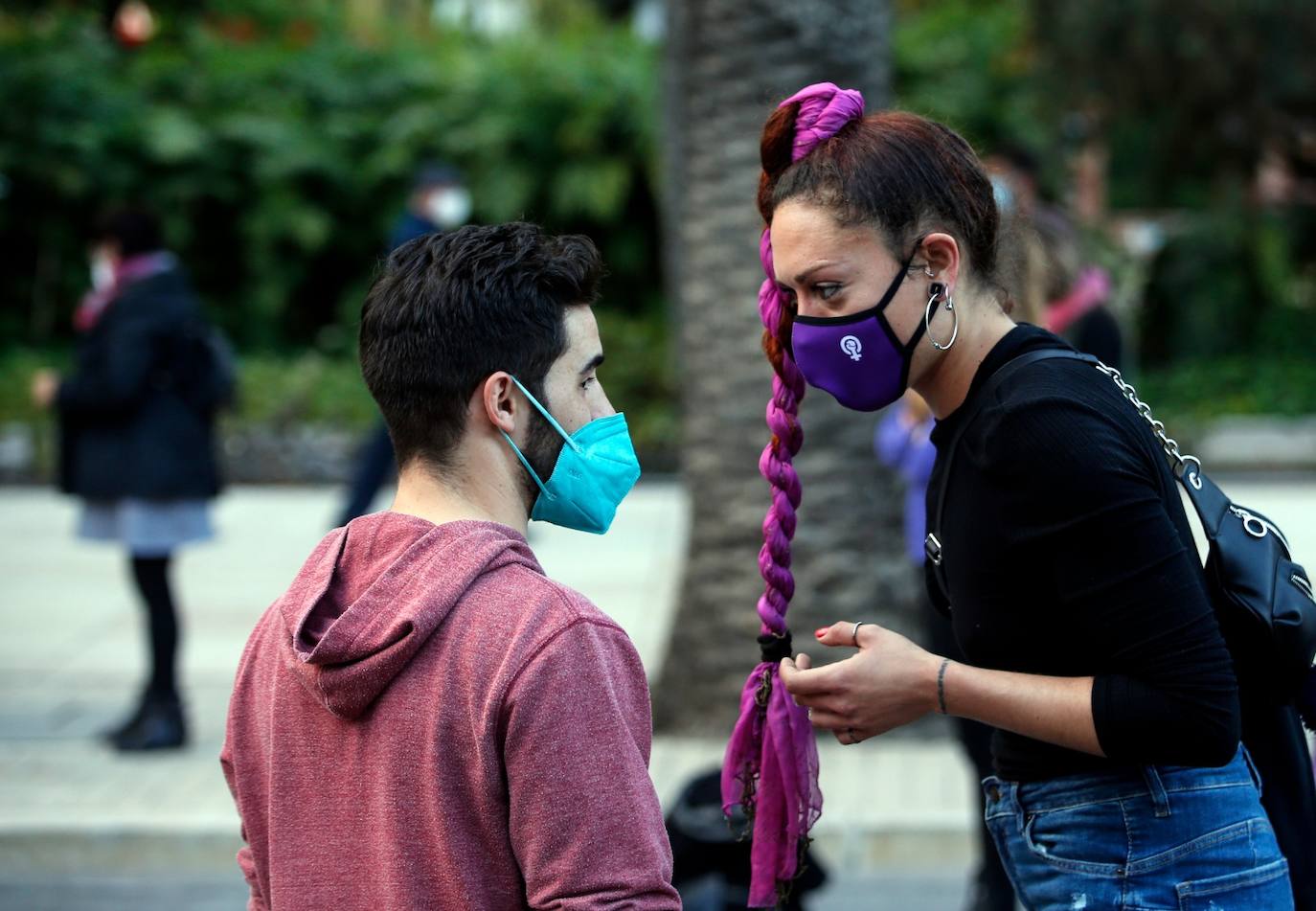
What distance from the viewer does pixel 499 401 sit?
77.1 inches

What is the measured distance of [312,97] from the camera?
15.8 metres

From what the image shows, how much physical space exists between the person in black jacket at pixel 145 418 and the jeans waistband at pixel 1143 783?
452 centimetres

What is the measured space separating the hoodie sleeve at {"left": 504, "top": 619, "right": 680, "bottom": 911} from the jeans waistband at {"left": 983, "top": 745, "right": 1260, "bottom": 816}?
26.1 inches


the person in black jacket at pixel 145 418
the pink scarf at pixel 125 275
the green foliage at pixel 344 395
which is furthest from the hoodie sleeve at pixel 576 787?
the green foliage at pixel 344 395

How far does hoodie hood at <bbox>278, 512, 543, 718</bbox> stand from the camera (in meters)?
1.80

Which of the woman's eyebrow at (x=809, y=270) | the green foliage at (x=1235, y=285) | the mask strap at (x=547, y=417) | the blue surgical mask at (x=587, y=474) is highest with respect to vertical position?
the woman's eyebrow at (x=809, y=270)

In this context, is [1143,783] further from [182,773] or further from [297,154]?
[297,154]

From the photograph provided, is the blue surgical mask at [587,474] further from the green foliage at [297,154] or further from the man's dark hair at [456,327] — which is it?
the green foliage at [297,154]

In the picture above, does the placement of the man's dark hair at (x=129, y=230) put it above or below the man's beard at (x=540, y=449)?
below

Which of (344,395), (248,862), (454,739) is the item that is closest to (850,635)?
(454,739)

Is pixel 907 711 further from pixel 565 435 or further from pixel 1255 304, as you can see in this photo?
pixel 1255 304

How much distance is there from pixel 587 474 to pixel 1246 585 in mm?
861

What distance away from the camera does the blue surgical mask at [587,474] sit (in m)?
2.03

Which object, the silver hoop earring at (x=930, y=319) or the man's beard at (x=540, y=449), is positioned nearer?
the man's beard at (x=540, y=449)
